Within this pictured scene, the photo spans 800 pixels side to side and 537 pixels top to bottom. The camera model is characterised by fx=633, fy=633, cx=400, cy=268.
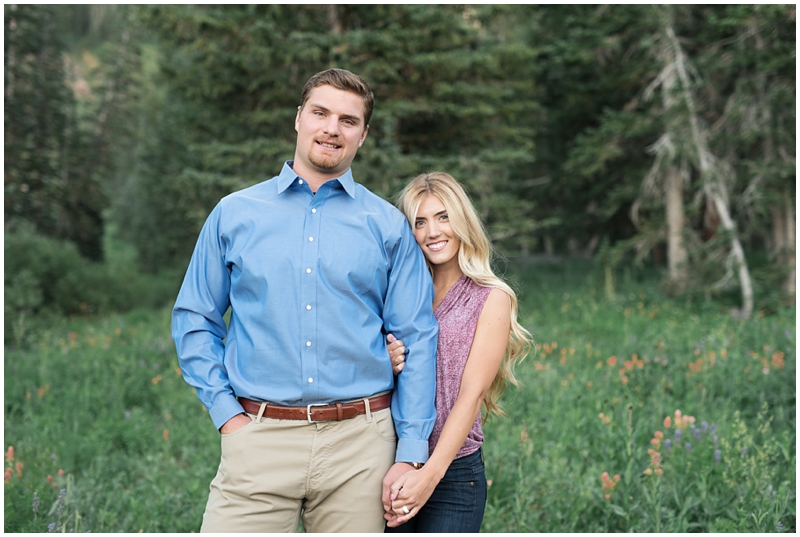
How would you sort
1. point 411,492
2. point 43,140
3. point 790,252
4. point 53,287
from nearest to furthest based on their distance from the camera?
point 411,492
point 790,252
point 53,287
point 43,140

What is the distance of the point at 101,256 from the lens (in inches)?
857

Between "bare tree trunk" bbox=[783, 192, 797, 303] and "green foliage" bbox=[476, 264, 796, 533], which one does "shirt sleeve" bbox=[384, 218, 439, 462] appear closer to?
"green foliage" bbox=[476, 264, 796, 533]

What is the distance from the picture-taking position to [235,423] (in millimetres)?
2416

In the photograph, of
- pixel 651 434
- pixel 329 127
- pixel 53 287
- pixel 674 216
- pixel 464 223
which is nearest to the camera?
pixel 329 127

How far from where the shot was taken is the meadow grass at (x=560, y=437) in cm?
384

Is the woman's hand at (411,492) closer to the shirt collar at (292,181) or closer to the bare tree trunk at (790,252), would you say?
the shirt collar at (292,181)

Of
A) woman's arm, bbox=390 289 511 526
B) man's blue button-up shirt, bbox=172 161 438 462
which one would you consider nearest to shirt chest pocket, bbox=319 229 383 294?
man's blue button-up shirt, bbox=172 161 438 462

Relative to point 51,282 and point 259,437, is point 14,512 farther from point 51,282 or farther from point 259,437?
point 51,282

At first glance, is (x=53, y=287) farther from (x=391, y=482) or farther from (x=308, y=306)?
(x=391, y=482)

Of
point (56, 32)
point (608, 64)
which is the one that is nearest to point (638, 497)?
point (608, 64)

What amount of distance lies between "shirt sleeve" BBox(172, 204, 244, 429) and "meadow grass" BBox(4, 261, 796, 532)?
138cm

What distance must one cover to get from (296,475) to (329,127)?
1355mm

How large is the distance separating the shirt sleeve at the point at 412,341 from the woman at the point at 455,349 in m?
0.06

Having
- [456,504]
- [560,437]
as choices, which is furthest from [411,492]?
[560,437]
